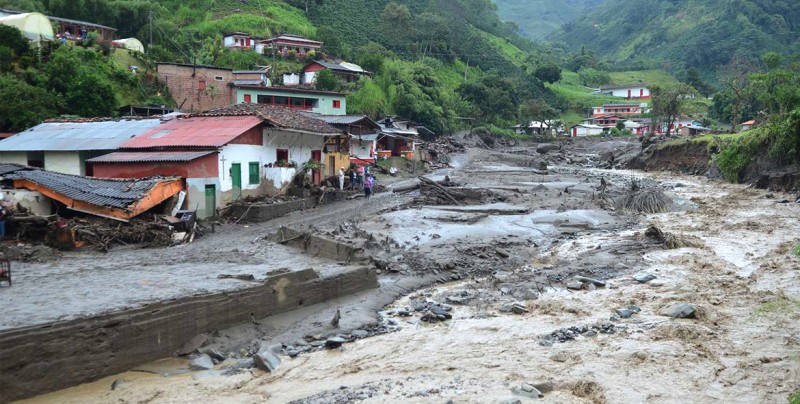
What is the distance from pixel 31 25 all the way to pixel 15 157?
66.3 feet

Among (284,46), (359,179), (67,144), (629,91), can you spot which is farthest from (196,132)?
(629,91)

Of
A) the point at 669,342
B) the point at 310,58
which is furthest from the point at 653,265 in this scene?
the point at 310,58

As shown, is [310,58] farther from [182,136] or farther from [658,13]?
[658,13]

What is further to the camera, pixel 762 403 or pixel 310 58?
pixel 310 58

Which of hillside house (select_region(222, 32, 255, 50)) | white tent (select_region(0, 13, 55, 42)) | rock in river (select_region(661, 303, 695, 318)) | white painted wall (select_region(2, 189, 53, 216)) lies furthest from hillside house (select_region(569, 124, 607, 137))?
white painted wall (select_region(2, 189, 53, 216))

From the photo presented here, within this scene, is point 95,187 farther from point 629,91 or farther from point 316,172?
point 629,91

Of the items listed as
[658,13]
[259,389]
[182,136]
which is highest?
[658,13]

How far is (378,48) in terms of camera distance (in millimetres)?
81000

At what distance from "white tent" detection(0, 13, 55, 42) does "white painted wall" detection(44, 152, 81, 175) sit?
1985 cm

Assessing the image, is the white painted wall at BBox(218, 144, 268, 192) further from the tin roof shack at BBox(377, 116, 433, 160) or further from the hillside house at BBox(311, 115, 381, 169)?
the tin roof shack at BBox(377, 116, 433, 160)

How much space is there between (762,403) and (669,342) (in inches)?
101

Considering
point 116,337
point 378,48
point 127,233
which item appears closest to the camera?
point 116,337

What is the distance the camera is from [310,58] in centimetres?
6631

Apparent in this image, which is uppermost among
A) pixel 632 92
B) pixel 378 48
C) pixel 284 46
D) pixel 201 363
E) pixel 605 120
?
pixel 378 48
